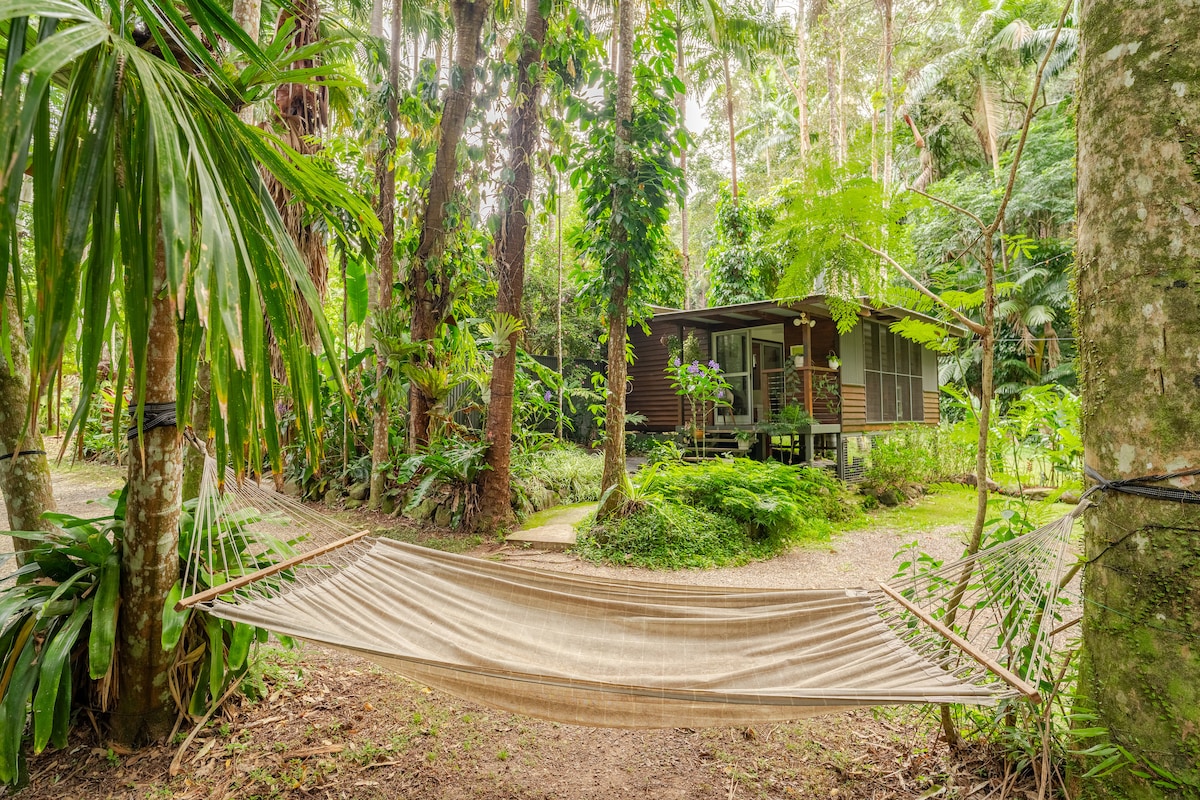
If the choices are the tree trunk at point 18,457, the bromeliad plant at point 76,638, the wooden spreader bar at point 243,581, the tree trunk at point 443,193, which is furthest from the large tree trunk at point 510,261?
the tree trunk at point 18,457

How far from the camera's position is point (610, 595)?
2.04 m

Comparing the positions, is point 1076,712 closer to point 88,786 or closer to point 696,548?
point 88,786

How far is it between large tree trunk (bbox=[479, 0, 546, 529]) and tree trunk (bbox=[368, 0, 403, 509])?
1057 mm

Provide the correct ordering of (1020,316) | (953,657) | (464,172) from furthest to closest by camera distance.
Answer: (1020,316) → (464,172) → (953,657)

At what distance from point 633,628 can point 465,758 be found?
2.22 feet

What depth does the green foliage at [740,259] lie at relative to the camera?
1001 cm

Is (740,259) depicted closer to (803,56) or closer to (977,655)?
(803,56)

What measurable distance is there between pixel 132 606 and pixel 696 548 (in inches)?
130

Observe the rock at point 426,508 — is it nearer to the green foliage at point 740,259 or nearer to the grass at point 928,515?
the grass at point 928,515

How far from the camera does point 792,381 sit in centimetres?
766

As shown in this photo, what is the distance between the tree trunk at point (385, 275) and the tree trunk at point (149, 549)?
128 inches

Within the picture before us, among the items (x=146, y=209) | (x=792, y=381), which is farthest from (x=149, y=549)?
(x=792, y=381)

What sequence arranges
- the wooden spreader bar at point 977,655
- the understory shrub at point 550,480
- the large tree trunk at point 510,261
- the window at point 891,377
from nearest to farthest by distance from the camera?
1. the wooden spreader bar at point 977,655
2. the large tree trunk at point 510,261
3. the understory shrub at point 550,480
4. the window at point 891,377

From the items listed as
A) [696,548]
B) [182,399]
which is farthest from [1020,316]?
[182,399]
